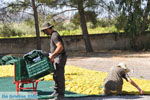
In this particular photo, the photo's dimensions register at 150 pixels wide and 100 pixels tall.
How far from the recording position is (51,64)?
7914mm

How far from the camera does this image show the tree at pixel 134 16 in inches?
1060

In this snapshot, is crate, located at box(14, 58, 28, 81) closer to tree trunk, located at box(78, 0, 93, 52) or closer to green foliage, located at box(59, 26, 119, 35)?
tree trunk, located at box(78, 0, 93, 52)

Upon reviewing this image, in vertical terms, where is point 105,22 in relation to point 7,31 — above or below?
above

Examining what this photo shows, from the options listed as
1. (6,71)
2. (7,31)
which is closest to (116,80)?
(6,71)

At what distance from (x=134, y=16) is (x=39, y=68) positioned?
20.2m

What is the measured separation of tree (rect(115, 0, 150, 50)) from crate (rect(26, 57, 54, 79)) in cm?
1924

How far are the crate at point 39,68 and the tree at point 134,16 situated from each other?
63.1 feet

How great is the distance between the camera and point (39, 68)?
26.3 feet

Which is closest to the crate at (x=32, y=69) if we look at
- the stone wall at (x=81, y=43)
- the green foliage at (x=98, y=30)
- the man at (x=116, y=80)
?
the man at (x=116, y=80)

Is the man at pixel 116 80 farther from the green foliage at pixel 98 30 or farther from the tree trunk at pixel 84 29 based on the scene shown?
the green foliage at pixel 98 30

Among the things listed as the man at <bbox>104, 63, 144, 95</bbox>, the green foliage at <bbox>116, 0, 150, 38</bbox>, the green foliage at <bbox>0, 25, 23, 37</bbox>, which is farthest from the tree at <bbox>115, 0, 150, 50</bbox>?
the man at <bbox>104, 63, 144, 95</bbox>

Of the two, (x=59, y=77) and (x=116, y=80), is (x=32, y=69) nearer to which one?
(x=59, y=77)

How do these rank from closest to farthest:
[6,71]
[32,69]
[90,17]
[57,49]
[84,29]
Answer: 1. [57,49]
2. [32,69]
3. [6,71]
4. [90,17]
5. [84,29]

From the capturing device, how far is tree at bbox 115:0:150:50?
88.3 feet
